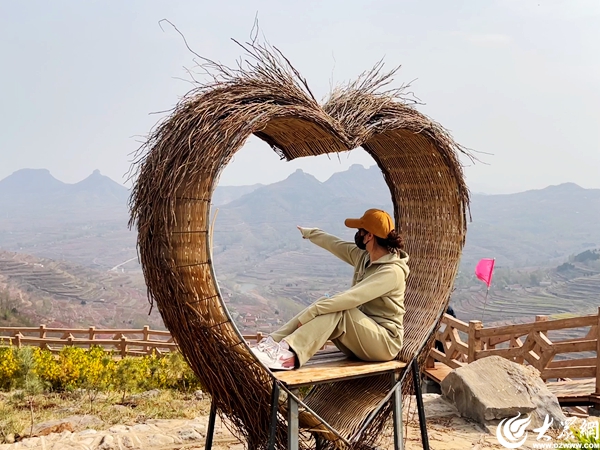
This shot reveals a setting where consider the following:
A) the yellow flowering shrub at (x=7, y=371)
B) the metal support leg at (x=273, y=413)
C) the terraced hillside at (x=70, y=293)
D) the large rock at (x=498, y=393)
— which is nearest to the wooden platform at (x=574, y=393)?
A: the large rock at (x=498, y=393)

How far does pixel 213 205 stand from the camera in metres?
3.00

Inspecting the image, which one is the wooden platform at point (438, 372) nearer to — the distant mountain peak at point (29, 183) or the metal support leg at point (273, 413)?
the metal support leg at point (273, 413)

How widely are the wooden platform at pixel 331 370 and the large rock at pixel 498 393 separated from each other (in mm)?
1791

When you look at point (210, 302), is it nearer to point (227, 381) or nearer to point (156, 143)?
point (227, 381)

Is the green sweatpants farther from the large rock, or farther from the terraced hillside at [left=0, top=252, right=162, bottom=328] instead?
the terraced hillside at [left=0, top=252, right=162, bottom=328]

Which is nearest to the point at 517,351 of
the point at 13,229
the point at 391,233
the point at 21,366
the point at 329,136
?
the point at 391,233

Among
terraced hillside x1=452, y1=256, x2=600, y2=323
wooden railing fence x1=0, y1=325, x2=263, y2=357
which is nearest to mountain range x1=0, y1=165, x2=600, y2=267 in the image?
terraced hillside x1=452, y1=256, x2=600, y2=323

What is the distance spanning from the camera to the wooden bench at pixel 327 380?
10.0 ft

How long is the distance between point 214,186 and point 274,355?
0.97 meters

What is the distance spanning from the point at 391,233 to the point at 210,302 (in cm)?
131

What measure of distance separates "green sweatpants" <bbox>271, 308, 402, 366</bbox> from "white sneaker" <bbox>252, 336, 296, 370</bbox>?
0.05 meters

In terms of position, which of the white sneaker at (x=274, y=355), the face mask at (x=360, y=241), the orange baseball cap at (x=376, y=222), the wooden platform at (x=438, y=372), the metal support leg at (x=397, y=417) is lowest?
the wooden platform at (x=438, y=372)

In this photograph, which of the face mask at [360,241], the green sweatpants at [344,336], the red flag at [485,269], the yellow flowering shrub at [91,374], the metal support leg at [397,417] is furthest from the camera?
the red flag at [485,269]

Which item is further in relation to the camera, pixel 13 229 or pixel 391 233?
pixel 13 229
